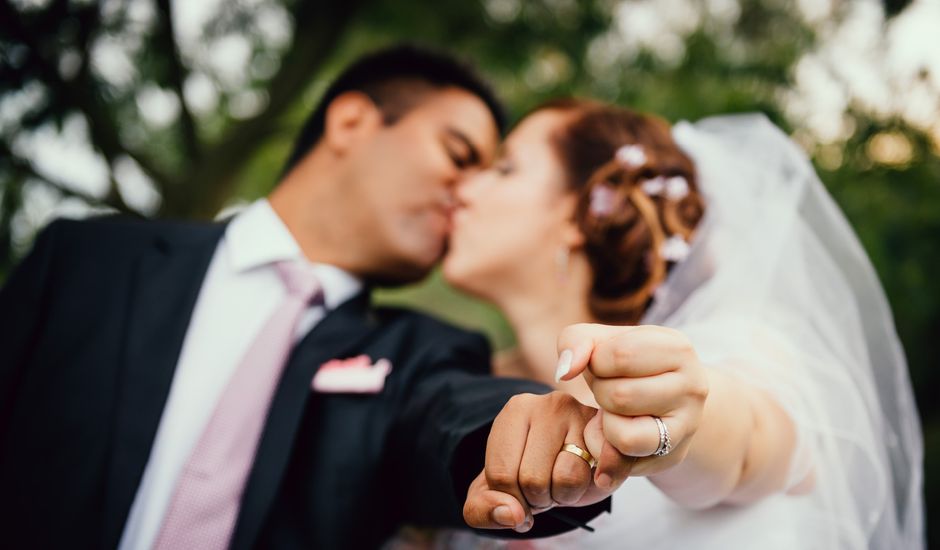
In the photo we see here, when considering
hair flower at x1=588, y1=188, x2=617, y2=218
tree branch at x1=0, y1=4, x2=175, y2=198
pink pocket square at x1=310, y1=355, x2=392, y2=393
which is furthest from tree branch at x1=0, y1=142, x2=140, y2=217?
hair flower at x1=588, y1=188, x2=617, y2=218

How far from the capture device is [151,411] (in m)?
1.50

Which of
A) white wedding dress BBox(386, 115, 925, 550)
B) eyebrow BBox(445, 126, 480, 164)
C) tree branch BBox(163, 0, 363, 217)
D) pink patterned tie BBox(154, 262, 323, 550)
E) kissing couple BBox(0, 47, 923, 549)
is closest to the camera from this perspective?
kissing couple BBox(0, 47, 923, 549)

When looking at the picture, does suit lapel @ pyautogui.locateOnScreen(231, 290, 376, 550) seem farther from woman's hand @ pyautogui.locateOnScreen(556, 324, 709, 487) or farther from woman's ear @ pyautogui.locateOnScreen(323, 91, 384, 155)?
→ woman's hand @ pyautogui.locateOnScreen(556, 324, 709, 487)

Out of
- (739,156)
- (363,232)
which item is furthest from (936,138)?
(363,232)

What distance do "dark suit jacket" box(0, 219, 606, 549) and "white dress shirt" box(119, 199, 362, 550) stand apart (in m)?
0.06

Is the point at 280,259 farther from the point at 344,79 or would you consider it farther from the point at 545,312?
the point at 344,79

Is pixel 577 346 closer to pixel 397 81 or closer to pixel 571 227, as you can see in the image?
pixel 571 227

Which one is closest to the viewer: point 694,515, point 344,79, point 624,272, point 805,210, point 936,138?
point 694,515

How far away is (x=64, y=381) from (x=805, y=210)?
1.99 metres

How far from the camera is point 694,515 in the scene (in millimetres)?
1263

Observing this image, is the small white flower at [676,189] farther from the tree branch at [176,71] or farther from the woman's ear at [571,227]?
the tree branch at [176,71]

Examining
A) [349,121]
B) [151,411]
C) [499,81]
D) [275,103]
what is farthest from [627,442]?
[499,81]

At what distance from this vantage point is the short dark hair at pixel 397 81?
2398 millimetres

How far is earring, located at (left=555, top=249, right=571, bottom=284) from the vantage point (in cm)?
201
